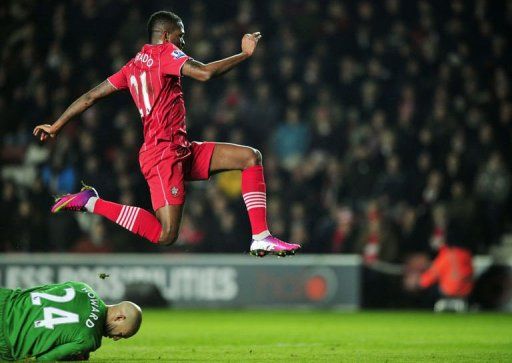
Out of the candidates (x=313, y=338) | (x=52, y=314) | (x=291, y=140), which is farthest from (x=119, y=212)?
(x=291, y=140)

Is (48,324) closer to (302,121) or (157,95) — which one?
(157,95)

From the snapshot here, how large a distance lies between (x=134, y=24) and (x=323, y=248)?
5.52 metres

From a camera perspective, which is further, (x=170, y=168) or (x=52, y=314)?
(x=170, y=168)

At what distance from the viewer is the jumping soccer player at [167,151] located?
27.0 feet

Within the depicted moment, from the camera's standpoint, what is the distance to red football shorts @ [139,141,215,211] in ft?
27.3

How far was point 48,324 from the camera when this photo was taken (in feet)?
23.3

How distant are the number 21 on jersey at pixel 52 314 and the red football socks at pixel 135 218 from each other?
135 centimetres

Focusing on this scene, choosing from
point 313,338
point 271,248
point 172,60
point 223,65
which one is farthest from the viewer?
point 313,338

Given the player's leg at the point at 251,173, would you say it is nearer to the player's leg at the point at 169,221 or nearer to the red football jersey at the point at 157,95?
the red football jersey at the point at 157,95

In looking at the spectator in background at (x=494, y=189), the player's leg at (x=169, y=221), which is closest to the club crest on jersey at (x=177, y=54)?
the player's leg at (x=169, y=221)

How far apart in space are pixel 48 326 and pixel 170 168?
1.83 meters

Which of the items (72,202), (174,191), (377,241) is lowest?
(377,241)

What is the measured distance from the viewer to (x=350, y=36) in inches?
703

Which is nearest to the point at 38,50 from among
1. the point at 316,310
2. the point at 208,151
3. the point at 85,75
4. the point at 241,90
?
the point at 85,75
